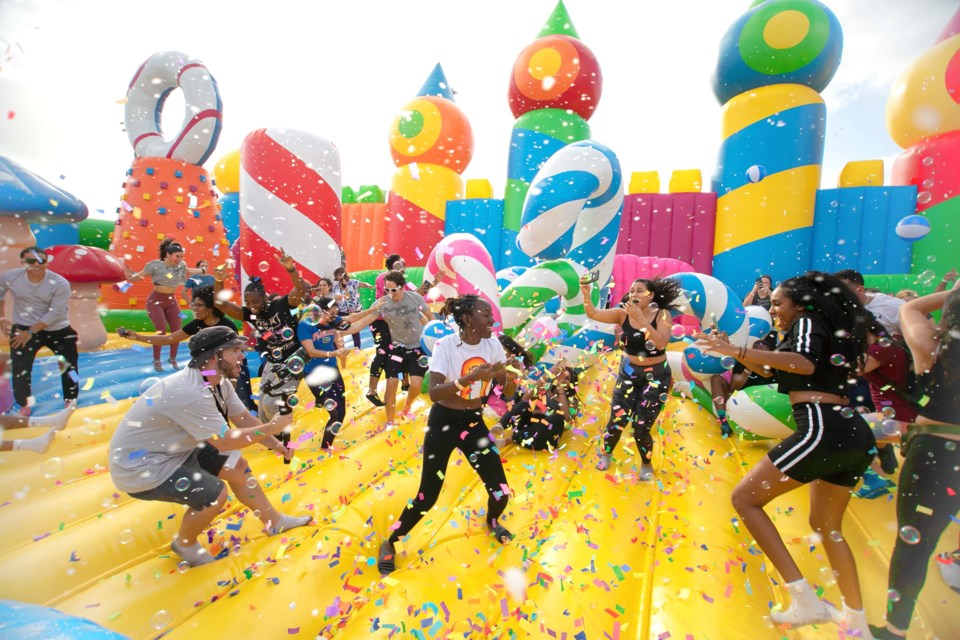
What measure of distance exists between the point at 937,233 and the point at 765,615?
744 centimetres

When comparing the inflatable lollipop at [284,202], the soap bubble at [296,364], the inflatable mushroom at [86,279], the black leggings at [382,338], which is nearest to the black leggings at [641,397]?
the black leggings at [382,338]

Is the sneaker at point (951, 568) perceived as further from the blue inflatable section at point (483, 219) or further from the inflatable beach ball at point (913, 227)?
the blue inflatable section at point (483, 219)

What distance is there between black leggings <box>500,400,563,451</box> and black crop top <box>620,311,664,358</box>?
962 millimetres

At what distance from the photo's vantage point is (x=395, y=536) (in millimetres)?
2436

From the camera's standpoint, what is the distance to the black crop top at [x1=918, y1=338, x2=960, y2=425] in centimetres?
175

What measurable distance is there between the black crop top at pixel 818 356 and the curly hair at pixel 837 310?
0.11 ft

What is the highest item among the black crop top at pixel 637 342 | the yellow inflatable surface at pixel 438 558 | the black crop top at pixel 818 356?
the black crop top at pixel 818 356

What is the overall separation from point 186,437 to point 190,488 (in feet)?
0.83

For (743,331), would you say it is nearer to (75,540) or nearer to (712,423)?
(712,423)

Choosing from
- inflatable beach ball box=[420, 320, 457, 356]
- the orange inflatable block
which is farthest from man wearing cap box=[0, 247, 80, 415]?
the orange inflatable block

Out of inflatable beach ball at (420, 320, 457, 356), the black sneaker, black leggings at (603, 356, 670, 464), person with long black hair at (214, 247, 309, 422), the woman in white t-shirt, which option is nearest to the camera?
the woman in white t-shirt

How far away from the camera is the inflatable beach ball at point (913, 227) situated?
627 cm

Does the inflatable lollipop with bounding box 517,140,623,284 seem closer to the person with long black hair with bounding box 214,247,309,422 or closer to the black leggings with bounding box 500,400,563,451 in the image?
the black leggings with bounding box 500,400,563,451

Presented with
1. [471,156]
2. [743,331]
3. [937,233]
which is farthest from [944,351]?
[471,156]
